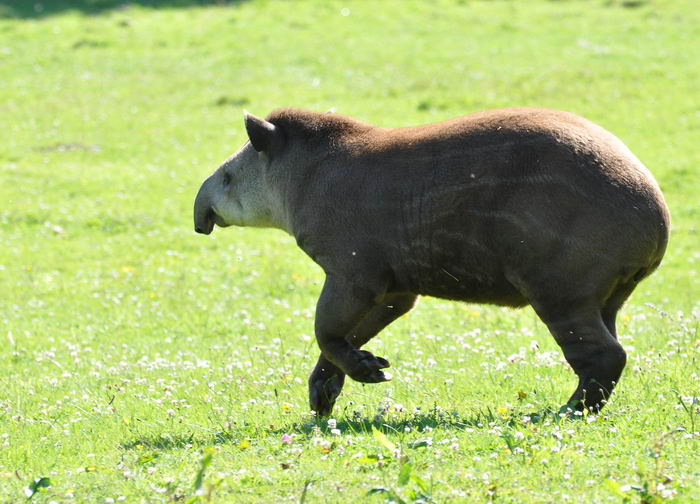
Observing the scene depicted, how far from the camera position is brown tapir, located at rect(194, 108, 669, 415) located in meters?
7.10

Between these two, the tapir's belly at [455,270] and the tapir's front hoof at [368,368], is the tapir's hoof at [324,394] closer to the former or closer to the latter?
the tapir's front hoof at [368,368]

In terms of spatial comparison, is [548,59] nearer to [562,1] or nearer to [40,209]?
[562,1]

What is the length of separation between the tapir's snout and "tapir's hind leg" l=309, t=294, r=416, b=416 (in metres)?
1.89

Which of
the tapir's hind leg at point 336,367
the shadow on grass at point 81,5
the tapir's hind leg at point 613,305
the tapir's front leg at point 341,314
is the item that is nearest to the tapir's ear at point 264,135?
the tapir's front leg at point 341,314

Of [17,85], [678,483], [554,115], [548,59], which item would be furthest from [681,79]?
[678,483]

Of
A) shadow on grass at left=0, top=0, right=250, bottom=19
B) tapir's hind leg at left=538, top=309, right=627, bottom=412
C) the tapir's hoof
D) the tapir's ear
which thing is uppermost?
the tapir's ear

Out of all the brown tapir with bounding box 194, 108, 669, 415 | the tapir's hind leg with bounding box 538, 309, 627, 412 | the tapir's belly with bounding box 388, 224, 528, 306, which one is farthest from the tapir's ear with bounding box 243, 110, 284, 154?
the tapir's hind leg with bounding box 538, 309, 627, 412

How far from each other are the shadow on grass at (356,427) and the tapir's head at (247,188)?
2.49 meters

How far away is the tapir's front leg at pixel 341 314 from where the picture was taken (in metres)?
8.00

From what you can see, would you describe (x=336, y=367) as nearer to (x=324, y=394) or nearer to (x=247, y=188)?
(x=324, y=394)

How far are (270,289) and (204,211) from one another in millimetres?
5202

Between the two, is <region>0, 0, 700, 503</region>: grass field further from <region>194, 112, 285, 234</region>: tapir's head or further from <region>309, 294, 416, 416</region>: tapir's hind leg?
<region>194, 112, 285, 234</region>: tapir's head

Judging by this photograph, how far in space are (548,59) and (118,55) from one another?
12.3 metres

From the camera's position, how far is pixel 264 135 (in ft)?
29.9
